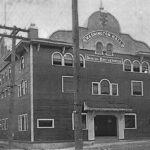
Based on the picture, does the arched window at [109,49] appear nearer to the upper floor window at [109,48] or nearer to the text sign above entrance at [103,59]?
the upper floor window at [109,48]

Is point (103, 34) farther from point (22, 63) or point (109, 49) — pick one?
point (22, 63)

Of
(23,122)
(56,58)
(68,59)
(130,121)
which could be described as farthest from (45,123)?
(130,121)

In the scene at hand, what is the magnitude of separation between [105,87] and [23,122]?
28.4 ft

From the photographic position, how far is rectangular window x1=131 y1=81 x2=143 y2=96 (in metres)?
37.5

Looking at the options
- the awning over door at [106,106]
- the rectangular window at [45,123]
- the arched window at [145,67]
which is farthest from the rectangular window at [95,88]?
the arched window at [145,67]

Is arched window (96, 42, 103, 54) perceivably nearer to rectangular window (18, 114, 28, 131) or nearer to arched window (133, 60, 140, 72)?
arched window (133, 60, 140, 72)

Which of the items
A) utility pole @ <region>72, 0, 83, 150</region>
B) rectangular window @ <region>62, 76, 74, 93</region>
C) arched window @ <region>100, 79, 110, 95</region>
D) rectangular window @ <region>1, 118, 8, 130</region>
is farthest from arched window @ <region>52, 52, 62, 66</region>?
utility pole @ <region>72, 0, 83, 150</region>

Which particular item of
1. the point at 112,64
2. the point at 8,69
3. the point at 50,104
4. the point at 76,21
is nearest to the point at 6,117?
the point at 8,69

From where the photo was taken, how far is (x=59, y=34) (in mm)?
34375

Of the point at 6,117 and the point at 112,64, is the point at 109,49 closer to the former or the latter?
the point at 112,64

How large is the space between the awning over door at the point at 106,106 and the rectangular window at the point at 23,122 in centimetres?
569

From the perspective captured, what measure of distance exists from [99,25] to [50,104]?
31.6 ft

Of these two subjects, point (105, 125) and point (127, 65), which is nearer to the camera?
point (105, 125)

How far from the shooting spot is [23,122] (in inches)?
1377
